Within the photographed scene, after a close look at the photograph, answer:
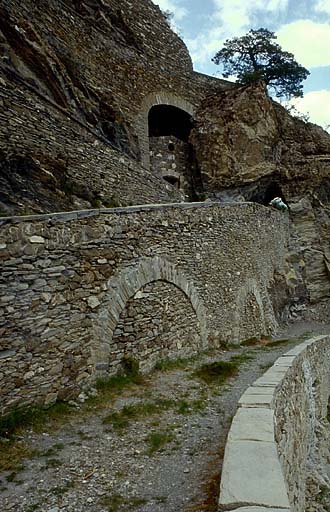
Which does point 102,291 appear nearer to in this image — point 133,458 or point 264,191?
point 133,458

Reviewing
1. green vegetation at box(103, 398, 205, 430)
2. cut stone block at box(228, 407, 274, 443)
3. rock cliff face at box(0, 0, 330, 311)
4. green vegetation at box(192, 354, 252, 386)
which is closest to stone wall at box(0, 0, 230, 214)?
rock cliff face at box(0, 0, 330, 311)

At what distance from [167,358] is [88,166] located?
4454 millimetres

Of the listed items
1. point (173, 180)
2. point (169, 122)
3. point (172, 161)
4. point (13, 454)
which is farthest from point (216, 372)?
point (169, 122)

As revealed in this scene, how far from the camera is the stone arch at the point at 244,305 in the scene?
9.63 meters

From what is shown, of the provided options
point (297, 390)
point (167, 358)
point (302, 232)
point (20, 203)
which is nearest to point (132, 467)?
point (167, 358)

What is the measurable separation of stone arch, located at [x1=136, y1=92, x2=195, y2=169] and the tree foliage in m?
5.64

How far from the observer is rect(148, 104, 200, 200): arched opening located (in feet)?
50.9

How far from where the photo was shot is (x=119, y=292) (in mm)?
Result: 5734

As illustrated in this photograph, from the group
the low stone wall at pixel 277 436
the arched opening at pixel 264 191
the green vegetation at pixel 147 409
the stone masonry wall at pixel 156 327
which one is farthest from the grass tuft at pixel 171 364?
the arched opening at pixel 264 191

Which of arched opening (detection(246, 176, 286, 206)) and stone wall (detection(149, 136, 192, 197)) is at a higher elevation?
stone wall (detection(149, 136, 192, 197))

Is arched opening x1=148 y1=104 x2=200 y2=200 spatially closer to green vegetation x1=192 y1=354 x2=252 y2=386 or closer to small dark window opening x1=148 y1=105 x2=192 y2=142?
small dark window opening x1=148 y1=105 x2=192 y2=142

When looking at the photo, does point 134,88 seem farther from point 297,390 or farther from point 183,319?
point 297,390

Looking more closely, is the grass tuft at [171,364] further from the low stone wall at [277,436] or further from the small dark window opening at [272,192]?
the small dark window opening at [272,192]

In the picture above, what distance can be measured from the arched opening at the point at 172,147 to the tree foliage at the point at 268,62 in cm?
544
